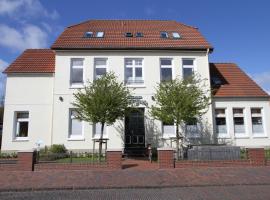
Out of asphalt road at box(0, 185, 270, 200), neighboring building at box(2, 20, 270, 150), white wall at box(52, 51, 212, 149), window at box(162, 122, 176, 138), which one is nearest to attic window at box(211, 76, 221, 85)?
neighboring building at box(2, 20, 270, 150)

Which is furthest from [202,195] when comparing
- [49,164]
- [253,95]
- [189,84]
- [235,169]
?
[253,95]

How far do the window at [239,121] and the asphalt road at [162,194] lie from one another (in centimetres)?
991

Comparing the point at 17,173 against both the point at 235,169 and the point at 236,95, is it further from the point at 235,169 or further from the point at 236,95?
the point at 236,95

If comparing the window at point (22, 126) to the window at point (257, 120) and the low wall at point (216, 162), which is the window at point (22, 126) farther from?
the window at point (257, 120)

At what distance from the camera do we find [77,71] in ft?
61.7

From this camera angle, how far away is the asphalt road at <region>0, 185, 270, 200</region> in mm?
8227

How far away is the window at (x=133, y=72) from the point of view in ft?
61.3

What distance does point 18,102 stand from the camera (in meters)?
18.5

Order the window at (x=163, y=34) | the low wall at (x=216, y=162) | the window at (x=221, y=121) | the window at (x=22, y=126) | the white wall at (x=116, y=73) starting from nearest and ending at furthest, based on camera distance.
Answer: the low wall at (x=216, y=162)
the white wall at (x=116, y=73)
the window at (x=22, y=126)
the window at (x=221, y=121)
the window at (x=163, y=34)

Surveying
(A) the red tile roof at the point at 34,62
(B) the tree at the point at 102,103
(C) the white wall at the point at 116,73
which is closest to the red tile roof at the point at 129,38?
(C) the white wall at the point at 116,73

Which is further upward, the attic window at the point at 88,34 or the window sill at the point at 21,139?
the attic window at the point at 88,34

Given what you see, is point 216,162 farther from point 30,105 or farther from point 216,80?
point 30,105

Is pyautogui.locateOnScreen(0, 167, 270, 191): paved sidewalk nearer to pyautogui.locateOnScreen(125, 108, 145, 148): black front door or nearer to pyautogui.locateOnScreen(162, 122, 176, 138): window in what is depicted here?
pyautogui.locateOnScreen(125, 108, 145, 148): black front door

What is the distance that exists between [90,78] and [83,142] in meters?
4.15
